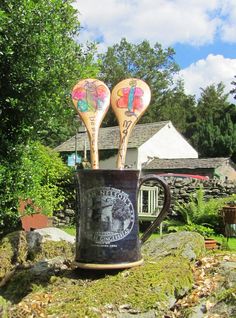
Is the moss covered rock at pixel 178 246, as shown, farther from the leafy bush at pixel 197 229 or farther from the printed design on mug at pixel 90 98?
the leafy bush at pixel 197 229

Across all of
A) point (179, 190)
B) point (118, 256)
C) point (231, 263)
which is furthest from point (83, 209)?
point (179, 190)

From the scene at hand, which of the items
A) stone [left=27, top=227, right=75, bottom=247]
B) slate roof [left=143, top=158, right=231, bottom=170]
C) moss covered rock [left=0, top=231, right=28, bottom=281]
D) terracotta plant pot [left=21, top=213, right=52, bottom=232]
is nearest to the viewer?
moss covered rock [left=0, top=231, right=28, bottom=281]

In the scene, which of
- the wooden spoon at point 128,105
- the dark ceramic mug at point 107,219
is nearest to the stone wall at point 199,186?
the wooden spoon at point 128,105

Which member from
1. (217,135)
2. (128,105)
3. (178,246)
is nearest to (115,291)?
(178,246)

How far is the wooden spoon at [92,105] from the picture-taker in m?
3.64

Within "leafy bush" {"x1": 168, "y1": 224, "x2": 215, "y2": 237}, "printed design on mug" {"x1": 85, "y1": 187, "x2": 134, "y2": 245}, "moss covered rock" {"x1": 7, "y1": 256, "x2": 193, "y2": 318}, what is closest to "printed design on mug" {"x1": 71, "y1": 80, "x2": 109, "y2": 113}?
"printed design on mug" {"x1": 85, "y1": 187, "x2": 134, "y2": 245}

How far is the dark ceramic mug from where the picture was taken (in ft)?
11.2

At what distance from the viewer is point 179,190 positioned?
16.0 m

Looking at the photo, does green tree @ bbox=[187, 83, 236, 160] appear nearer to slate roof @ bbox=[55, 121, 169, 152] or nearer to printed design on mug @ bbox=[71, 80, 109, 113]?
Answer: slate roof @ bbox=[55, 121, 169, 152]

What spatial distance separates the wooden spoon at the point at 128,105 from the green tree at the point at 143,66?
1988 inches

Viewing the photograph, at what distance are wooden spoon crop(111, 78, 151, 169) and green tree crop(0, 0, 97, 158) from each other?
77.0 inches

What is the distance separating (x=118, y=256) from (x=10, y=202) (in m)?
2.66

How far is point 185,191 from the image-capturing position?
16.0 metres

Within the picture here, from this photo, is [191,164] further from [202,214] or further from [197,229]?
[197,229]
